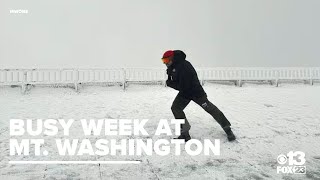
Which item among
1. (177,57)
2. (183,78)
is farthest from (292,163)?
(177,57)

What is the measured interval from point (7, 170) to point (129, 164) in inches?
69.6

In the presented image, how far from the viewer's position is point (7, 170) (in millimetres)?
4113

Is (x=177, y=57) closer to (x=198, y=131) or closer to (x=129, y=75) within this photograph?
(x=198, y=131)

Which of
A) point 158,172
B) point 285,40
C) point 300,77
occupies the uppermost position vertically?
point 285,40

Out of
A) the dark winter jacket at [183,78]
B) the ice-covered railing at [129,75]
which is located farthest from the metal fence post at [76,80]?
the dark winter jacket at [183,78]

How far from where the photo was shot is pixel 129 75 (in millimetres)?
13336

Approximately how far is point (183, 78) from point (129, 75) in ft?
27.5

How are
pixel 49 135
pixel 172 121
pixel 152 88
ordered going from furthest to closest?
1. pixel 152 88
2. pixel 172 121
3. pixel 49 135

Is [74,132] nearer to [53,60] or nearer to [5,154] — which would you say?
[5,154]

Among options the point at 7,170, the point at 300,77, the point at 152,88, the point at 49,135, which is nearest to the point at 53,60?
the point at 152,88

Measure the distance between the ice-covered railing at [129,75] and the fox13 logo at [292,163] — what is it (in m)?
8.97

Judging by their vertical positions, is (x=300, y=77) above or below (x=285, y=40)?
below

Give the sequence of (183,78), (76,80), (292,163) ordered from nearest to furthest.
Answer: (292,163)
(183,78)
(76,80)

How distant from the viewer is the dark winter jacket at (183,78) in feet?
17.0
